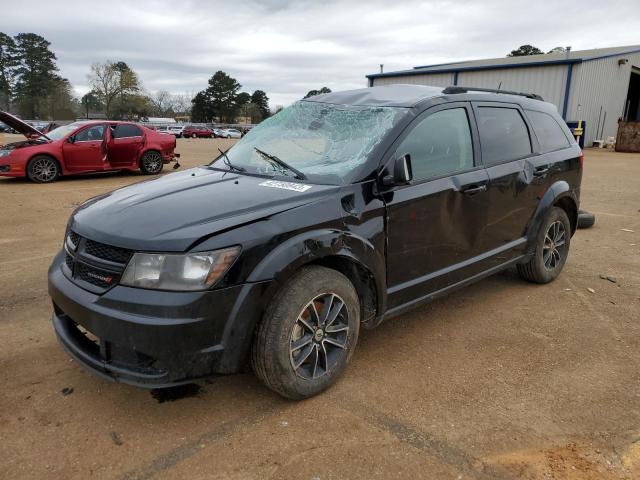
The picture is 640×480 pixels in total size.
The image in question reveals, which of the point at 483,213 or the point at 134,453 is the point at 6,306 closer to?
the point at 134,453

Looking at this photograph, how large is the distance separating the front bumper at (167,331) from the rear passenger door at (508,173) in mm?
2225

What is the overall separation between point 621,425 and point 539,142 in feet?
8.69

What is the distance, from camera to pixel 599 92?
29.2 metres

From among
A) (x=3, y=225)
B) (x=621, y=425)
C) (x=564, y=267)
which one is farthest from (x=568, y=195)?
(x=3, y=225)

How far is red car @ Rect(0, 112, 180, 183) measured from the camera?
11.7 m

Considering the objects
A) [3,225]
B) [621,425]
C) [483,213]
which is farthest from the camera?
[3,225]

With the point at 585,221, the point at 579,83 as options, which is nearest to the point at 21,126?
the point at 585,221

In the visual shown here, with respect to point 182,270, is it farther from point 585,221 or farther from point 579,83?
point 579,83

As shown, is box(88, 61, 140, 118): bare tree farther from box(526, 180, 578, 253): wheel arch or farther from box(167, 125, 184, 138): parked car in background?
box(526, 180, 578, 253): wheel arch

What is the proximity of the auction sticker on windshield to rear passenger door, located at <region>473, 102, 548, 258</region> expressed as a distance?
5.36 ft

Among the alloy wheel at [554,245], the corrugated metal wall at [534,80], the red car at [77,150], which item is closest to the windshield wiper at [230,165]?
the alloy wheel at [554,245]

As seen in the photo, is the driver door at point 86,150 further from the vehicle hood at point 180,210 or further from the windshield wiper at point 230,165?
the vehicle hood at point 180,210

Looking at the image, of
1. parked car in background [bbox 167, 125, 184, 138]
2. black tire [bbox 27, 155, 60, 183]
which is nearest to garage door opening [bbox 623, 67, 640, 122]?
black tire [bbox 27, 155, 60, 183]

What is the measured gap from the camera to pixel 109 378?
2547mm
